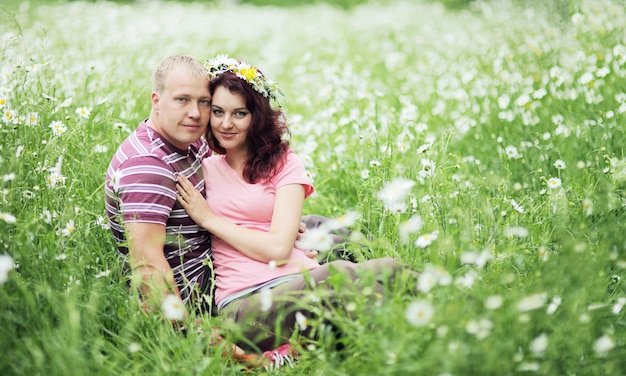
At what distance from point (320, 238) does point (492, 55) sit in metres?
5.08

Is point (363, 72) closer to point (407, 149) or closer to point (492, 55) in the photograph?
point (492, 55)

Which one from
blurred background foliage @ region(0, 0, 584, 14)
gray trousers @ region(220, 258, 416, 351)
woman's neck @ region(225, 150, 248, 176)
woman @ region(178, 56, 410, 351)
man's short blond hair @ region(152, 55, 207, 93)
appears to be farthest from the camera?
blurred background foliage @ region(0, 0, 584, 14)

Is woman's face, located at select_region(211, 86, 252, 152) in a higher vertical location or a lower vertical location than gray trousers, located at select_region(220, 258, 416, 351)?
higher

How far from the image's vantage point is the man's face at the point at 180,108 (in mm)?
2654

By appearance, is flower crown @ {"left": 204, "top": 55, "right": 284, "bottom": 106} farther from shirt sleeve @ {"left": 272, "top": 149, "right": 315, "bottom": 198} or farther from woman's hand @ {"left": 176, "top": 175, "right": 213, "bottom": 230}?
woman's hand @ {"left": 176, "top": 175, "right": 213, "bottom": 230}

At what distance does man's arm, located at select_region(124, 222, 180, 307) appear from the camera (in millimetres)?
2426

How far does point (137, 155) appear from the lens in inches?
99.9

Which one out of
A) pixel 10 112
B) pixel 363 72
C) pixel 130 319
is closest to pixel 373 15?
pixel 363 72

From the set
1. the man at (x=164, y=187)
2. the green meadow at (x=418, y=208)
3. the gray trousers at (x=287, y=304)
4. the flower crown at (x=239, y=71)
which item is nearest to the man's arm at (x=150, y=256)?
the man at (x=164, y=187)

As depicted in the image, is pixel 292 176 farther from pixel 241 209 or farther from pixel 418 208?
pixel 418 208

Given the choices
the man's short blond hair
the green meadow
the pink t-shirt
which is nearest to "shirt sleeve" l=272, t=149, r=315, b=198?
the pink t-shirt

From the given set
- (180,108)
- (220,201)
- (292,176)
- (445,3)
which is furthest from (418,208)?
(445,3)

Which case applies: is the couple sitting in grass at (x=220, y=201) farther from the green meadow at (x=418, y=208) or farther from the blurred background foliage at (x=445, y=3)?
the blurred background foliage at (x=445, y=3)

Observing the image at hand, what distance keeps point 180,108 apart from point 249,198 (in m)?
0.52
